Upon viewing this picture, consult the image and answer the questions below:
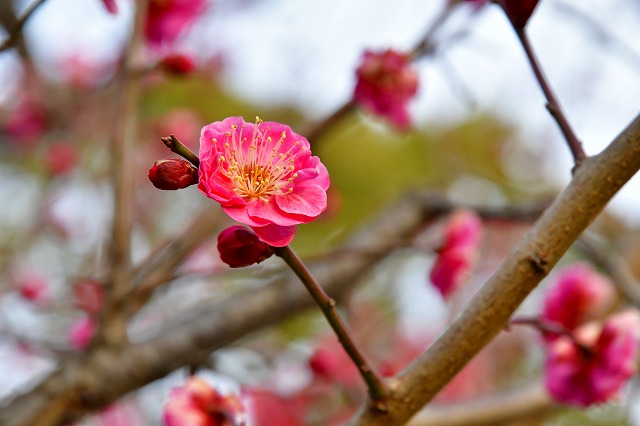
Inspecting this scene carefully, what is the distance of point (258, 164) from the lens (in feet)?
2.34

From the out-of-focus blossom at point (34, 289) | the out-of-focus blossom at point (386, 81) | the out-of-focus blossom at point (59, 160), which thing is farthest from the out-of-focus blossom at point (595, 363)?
the out-of-focus blossom at point (59, 160)

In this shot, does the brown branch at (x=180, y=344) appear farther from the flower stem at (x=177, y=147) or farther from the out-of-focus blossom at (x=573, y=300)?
the flower stem at (x=177, y=147)

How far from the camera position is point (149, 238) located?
133 inches

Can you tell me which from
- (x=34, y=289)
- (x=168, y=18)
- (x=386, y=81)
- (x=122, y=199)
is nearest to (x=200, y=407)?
(x=122, y=199)

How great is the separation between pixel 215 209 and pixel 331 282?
0.32 m

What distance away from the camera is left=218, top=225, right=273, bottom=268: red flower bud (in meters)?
0.63

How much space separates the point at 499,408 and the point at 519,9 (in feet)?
3.85

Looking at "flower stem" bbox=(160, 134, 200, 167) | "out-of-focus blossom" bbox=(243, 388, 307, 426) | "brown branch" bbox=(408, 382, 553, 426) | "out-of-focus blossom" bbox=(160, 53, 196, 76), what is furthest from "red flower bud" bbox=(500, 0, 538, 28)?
"out-of-focus blossom" bbox=(243, 388, 307, 426)

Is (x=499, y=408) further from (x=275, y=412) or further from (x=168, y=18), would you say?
(x=168, y=18)

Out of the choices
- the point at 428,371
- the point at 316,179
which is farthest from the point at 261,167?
the point at 428,371

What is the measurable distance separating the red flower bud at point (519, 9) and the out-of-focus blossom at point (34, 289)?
1557 millimetres

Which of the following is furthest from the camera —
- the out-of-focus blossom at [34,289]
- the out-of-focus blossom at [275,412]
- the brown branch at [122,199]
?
the out-of-focus blossom at [275,412]

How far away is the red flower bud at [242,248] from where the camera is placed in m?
0.63

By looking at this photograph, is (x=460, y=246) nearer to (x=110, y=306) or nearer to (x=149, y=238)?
(x=110, y=306)
